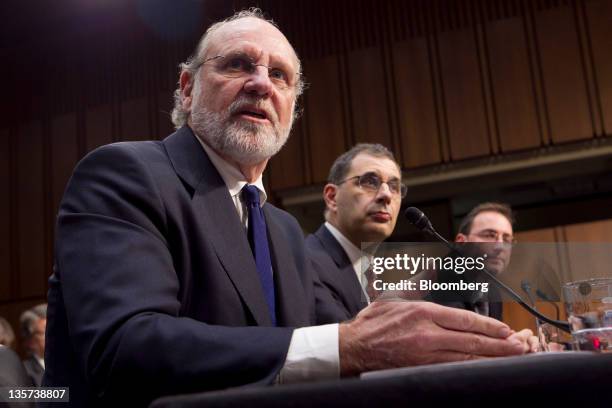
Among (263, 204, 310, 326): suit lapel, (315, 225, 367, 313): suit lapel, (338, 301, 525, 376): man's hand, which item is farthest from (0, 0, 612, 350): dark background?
(338, 301, 525, 376): man's hand

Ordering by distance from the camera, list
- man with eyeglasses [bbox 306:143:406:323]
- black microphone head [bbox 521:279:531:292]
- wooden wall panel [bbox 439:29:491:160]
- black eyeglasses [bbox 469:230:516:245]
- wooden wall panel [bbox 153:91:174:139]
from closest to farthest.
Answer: black microphone head [bbox 521:279:531:292] → man with eyeglasses [bbox 306:143:406:323] → black eyeglasses [bbox 469:230:516:245] → wooden wall panel [bbox 439:29:491:160] → wooden wall panel [bbox 153:91:174:139]

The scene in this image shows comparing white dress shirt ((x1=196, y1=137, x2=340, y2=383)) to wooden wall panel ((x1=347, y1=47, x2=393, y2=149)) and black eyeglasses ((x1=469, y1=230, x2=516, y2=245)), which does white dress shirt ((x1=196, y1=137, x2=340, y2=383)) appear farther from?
wooden wall panel ((x1=347, y1=47, x2=393, y2=149))

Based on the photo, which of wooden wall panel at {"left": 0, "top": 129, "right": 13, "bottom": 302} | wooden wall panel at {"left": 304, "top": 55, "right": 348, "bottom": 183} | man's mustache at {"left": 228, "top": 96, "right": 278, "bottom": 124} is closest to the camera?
man's mustache at {"left": 228, "top": 96, "right": 278, "bottom": 124}

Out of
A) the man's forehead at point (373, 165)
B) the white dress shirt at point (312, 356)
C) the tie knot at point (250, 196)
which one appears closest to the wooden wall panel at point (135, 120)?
the man's forehead at point (373, 165)

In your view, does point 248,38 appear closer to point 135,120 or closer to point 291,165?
point 291,165

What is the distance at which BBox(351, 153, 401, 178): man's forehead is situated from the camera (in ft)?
11.0

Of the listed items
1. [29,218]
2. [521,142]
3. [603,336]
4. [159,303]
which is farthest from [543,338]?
[29,218]

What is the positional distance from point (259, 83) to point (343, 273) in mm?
1106

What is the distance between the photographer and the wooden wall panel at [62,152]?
7.61 meters

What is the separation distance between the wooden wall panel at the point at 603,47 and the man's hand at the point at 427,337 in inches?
219

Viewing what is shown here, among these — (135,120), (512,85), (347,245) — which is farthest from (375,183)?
(135,120)

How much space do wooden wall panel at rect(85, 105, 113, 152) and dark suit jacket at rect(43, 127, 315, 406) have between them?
20.4 feet

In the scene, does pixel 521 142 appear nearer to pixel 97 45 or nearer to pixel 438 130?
pixel 438 130

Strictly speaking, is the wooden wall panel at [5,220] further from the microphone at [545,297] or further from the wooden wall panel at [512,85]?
the microphone at [545,297]
